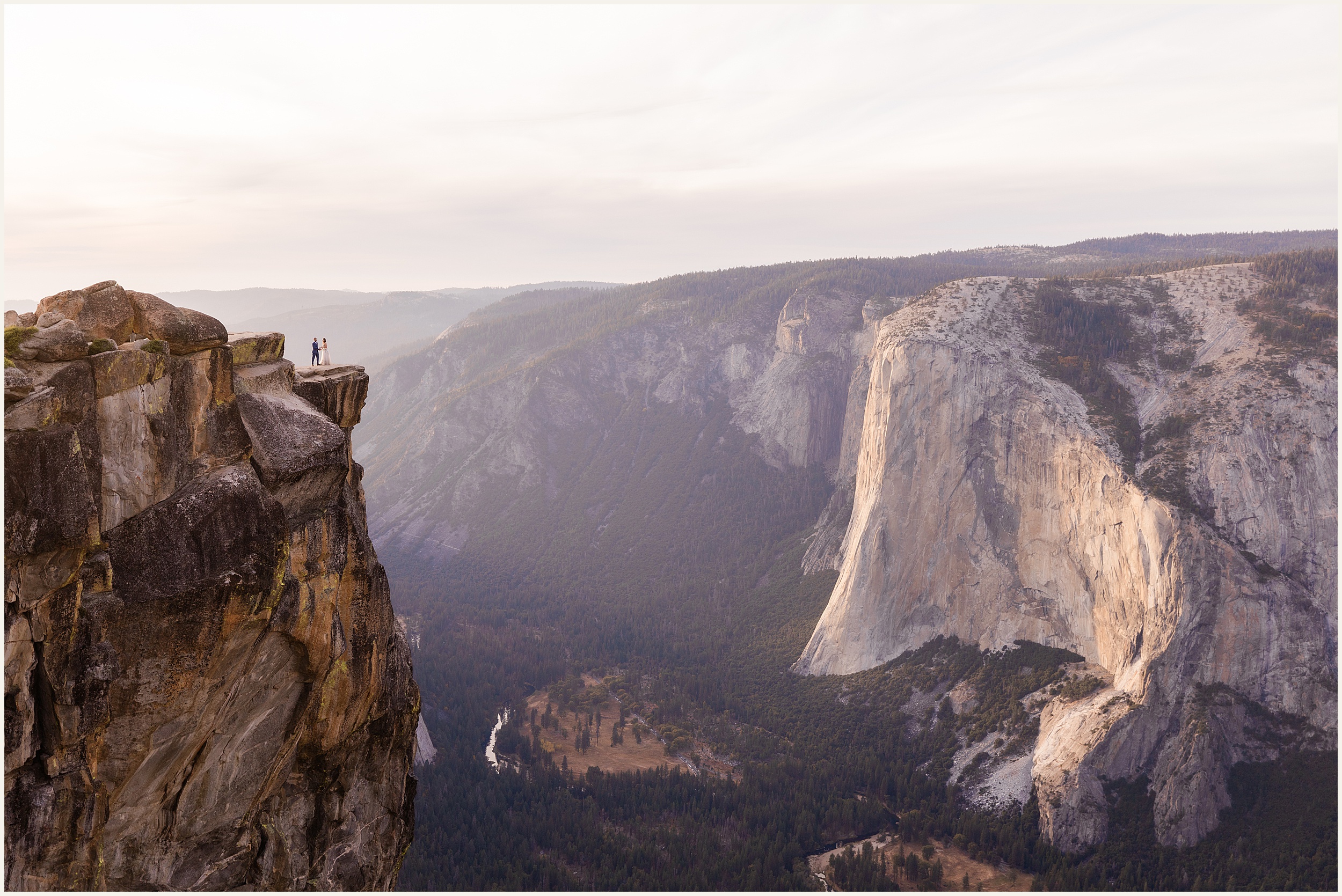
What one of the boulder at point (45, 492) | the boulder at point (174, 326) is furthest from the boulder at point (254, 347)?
the boulder at point (45, 492)

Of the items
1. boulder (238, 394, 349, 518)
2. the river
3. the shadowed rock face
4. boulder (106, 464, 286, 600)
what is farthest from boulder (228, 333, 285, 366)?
the river

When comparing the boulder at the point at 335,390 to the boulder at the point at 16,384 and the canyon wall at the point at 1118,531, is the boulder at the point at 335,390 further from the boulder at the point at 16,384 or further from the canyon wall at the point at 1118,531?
the canyon wall at the point at 1118,531

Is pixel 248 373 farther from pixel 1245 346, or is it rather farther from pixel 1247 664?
pixel 1245 346

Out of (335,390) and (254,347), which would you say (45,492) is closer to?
(254,347)

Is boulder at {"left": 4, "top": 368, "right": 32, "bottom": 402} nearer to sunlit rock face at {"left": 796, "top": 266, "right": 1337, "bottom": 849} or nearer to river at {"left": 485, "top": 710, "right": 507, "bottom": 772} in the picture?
river at {"left": 485, "top": 710, "right": 507, "bottom": 772}

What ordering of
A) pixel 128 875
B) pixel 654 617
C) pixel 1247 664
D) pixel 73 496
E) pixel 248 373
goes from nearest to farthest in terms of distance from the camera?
pixel 73 496 < pixel 128 875 < pixel 248 373 < pixel 1247 664 < pixel 654 617

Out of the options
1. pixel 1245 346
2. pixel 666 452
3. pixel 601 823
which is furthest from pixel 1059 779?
pixel 666 452

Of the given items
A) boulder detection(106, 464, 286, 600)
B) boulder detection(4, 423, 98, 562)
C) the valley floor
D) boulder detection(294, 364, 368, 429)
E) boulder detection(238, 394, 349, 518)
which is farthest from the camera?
the valley floor
